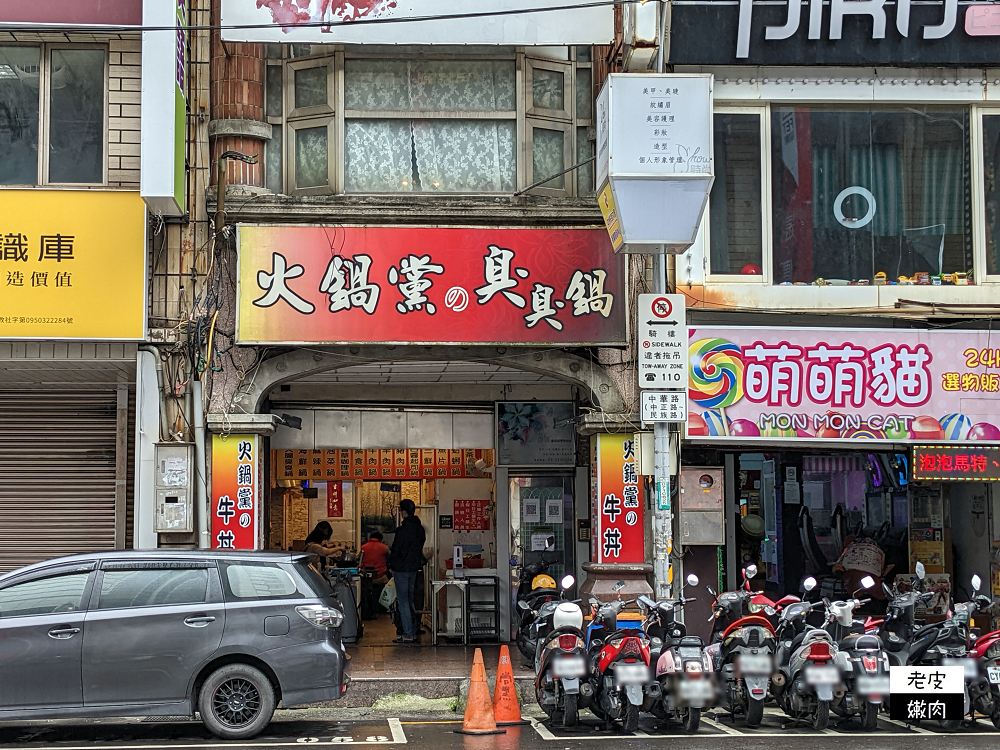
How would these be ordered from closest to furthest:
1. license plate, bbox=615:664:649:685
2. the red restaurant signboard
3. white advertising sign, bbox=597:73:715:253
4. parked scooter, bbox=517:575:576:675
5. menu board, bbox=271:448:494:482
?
license plate, bbox=615:664:649:685 → parked scooter, bbox=517:575:576:675 → white advertising sign, bbox=597:73:715:253 → the red restaurant signboard → menu board, bbox=271:448:494:482

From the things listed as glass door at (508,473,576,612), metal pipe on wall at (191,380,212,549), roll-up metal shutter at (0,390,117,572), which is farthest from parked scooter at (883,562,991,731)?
roll-up metal shutter at (0,390,117,572)

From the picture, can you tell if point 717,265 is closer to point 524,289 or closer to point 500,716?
point 524,289

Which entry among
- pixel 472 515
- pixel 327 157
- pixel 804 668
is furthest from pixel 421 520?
pixel 804 668

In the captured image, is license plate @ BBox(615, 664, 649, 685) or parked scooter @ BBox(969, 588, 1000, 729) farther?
parked scooter @ BBox(969, 588, 1000, 729)

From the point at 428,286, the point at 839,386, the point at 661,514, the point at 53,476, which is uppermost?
the point at 428,286

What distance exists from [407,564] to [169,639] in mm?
6576

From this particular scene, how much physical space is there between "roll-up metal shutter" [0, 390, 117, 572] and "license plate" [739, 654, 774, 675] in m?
8.79

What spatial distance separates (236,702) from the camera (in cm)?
1026

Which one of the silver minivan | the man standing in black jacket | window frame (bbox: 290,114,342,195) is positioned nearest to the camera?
the silver minivan

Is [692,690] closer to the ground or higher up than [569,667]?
closer to the ground

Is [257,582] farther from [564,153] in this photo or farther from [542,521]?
[564,153]

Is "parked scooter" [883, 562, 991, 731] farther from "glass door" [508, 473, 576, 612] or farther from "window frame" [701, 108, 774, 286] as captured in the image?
"glass door" [508, 473, 576, 612]

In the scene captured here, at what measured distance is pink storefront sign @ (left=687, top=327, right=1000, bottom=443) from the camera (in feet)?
46.1

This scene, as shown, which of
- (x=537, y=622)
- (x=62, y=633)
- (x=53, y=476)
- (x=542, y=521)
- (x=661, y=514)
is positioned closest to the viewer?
(x=62, y=633)
